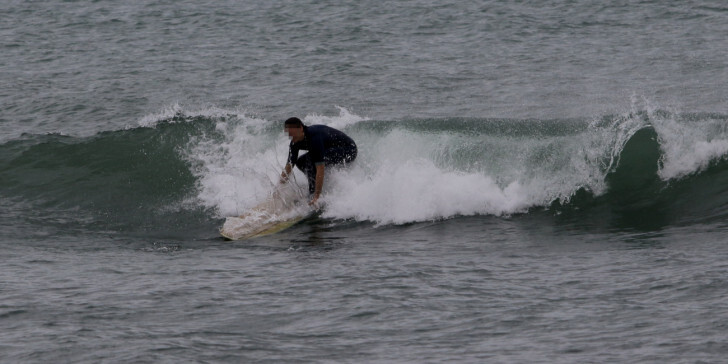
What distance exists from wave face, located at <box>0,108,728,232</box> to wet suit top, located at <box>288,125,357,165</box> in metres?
0.28

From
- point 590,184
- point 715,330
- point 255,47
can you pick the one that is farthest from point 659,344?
point 255,47

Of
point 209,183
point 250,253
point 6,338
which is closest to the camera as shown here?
point 6,338

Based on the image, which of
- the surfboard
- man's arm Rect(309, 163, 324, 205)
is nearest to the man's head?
man's arm Rect(309, 163, 324, 205)

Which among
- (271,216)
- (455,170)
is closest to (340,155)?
(271,216)

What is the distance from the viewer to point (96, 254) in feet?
35.0

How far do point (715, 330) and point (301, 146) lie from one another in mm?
6020

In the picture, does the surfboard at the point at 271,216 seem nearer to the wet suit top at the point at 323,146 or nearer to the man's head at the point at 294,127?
the wet suit top at the point at 323,146

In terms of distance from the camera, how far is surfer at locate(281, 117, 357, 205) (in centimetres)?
1163

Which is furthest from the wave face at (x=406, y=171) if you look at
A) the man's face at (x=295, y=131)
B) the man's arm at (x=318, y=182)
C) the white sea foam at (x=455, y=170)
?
the man's face at (x=295, y=131)

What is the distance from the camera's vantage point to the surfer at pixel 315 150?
38.2 ft

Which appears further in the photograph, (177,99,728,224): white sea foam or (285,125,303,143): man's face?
(177,99,728,224): white sea foam

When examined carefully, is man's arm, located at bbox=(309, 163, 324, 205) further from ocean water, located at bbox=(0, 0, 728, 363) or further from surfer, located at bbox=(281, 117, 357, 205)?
ocean water, located at bbox=(0, 0, 728, 363)

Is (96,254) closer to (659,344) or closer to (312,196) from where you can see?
(312,196)

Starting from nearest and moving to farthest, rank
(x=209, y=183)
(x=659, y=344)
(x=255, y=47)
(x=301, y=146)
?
(x=659, y=344) < (x=301, y=146) < (x=209, y=183) < (x=255, y=47)
